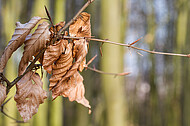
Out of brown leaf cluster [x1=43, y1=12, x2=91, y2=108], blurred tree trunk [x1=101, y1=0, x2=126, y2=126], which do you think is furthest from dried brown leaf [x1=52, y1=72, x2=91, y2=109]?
blurred tree trunk [x1=101, y1=0, x2=126, y2=126]

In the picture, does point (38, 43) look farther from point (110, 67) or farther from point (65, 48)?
point (110, 67)

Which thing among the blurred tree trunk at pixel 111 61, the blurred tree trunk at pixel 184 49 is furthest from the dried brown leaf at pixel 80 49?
the blurred tree trunk at pixel 184 49

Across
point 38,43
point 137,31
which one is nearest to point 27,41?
point 38,43

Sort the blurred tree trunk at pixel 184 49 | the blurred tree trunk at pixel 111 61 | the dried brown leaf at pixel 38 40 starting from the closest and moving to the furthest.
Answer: the dried brown leaf at pixel 38 40 → the blurred tree trunk at pixel 111 61 → the blurred tree trunk at pixel 184 49

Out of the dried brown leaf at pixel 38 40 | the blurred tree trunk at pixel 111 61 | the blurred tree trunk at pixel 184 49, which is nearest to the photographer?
the dried brown leaf at pixel 38 40

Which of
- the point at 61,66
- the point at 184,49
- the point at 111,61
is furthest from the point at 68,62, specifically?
the point at 184,49

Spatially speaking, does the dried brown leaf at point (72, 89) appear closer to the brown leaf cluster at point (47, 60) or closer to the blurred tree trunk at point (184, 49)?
the brown leaf cluster at point (47, 60)

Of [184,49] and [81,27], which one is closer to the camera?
[81,27]

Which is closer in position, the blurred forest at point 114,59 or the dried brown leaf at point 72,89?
the dried brown leaf at point 72,89

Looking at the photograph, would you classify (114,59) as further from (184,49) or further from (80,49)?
(184,49)
